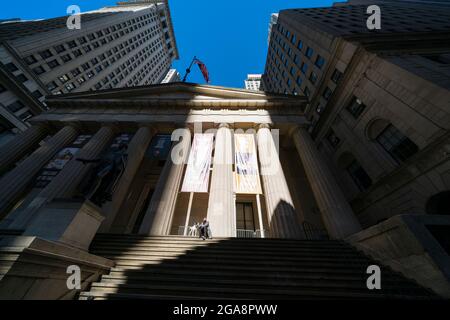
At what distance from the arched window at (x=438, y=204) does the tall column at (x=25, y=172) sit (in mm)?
27007

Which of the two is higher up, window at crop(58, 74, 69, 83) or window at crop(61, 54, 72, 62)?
window at crop(61, 54, 72, 62)

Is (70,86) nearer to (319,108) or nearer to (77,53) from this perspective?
(77,53)

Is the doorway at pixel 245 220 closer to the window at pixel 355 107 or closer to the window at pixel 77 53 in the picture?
the window at pixel 355 107

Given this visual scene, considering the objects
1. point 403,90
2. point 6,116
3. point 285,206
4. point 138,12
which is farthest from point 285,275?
point 138,12

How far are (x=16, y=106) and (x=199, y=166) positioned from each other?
35042 mm

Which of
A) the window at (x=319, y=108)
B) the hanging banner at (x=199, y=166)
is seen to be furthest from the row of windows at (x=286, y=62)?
the hanging banner at (x=199, y=166)

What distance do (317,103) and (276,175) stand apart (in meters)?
16.6

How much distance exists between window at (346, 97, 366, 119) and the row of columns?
19.1 feet

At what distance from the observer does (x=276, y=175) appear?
41.7 feet

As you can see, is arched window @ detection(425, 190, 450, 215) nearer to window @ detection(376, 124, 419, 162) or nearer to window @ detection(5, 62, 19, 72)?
window @ detection(376, 124, 419, 162)

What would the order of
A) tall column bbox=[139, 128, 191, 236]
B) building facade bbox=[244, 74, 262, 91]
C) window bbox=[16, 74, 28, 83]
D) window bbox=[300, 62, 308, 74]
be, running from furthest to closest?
1. building facade bbox=[244, 74, 262, 91]
2. window bbox=[16, 74, 28, 83]
3. window bbox=[300, 62, 308, 74]
4. tall column bbox=[139, 128, 191, 236]

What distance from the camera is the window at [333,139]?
20109 millimetres

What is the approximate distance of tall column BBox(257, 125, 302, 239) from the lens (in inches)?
386

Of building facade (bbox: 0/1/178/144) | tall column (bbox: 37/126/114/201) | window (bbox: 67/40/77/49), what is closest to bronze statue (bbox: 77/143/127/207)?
tall column (bbox: 37/126/114/201)
